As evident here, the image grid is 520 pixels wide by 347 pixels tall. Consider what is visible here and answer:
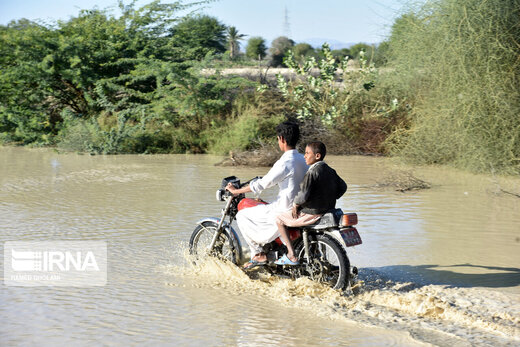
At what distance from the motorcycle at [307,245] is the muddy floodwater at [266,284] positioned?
0.15 meters

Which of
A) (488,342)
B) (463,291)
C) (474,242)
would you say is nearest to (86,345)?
(488,342)

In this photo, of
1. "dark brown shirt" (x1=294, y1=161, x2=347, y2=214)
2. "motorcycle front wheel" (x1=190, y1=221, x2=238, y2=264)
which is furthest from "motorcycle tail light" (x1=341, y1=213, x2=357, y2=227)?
"motorcycle front wheel" (x1=190, y1=221, x2=238, y2=264)

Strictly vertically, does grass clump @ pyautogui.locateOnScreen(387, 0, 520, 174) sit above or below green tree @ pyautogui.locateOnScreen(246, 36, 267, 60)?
below

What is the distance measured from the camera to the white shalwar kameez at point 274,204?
6.21 meters

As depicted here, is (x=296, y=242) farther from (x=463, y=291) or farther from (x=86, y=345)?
(x=86, y=345)

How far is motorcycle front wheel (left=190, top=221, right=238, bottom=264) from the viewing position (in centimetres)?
690

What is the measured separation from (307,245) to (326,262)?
0.24 m

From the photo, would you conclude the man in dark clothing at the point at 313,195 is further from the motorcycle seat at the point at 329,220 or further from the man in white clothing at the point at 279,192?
the man in white clothing at the point at 279,192

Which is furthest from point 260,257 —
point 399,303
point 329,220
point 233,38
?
point 233,38

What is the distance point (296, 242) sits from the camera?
6.30m

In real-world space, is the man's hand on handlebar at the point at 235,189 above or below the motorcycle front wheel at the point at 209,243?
above

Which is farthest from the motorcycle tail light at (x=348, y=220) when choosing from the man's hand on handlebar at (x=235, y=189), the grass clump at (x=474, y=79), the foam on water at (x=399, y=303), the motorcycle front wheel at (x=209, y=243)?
the grass clump at (x=474, y=79)

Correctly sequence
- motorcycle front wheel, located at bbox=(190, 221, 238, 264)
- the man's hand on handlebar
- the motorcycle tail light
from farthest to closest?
motorcycle front wheel, located at bbox=(190, 221, 238, 264) < the man's hand on handlebar < the motorcycle tail light

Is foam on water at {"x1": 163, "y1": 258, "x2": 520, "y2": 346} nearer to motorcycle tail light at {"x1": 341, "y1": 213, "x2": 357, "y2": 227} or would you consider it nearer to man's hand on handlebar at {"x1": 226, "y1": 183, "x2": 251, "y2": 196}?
motorcycle tail light at {"x1": 341, "y1": 213, "x2": 357, "y2": 227}
